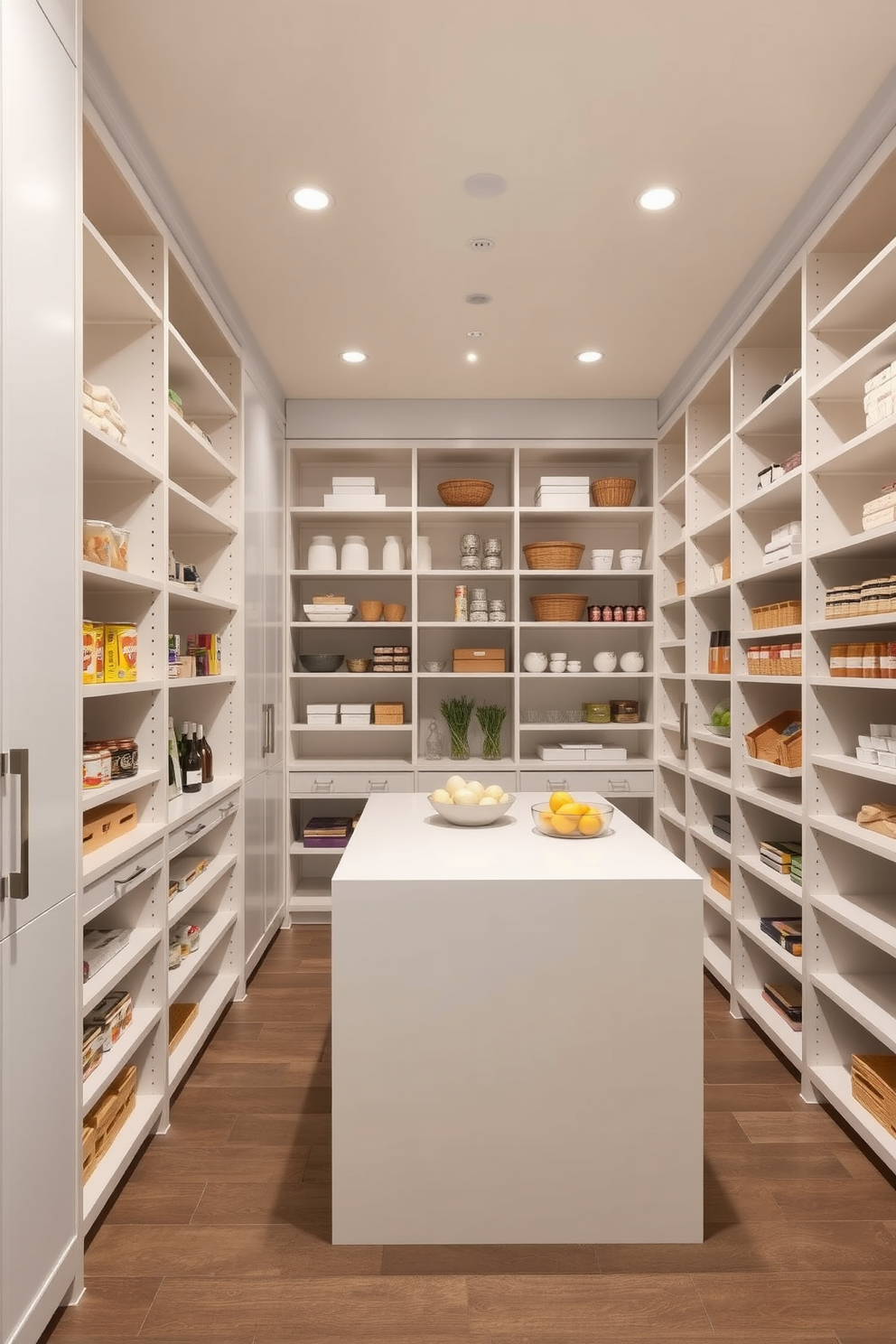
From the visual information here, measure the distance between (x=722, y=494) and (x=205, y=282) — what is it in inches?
93.5

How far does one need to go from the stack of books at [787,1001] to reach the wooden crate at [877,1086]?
0.39 meters

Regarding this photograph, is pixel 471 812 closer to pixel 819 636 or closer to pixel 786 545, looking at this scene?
pixel 819 636

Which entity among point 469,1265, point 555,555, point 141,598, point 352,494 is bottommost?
point 469,1265

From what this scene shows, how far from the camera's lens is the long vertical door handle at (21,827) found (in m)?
1.43

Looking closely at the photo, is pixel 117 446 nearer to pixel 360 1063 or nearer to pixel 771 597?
pixel 360 1063

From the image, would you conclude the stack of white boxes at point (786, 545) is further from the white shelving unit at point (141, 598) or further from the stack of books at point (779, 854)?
the white shelving unit at point (141, 598)

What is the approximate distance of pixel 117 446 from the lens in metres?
2.04

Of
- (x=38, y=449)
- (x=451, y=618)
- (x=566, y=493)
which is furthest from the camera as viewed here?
(x=451, y=618)

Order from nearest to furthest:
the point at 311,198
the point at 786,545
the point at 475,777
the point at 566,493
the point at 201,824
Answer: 1. the point at 311,198
2. the point at 786,545
3. the point at 201,824
4. the point at 475,777
5. the point at 566,493

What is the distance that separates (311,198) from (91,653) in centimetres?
151

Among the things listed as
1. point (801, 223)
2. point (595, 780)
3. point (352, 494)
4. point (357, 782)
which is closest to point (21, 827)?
point (801, 223)

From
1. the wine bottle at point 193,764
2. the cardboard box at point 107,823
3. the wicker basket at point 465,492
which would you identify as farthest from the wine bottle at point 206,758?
the wicker basket at point 465,492

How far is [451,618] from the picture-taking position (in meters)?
4.93

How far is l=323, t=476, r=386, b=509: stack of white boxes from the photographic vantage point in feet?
14.7
